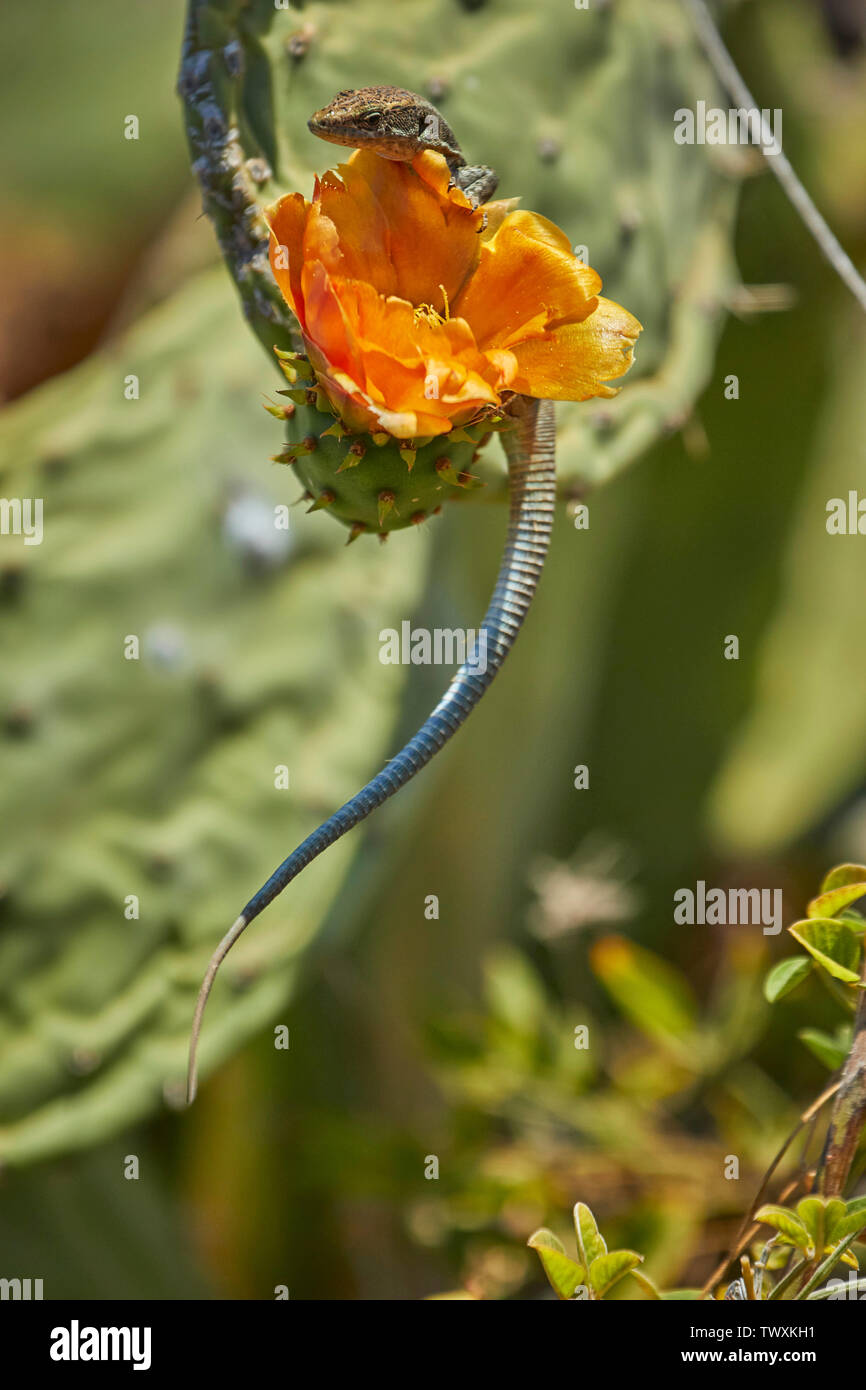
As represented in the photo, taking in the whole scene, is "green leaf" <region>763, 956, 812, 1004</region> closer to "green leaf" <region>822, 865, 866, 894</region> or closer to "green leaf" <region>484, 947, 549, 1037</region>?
"green leaf" <region>822, 865, 866, 894</region>

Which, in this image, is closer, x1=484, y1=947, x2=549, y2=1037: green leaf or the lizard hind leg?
the lizard hind leg

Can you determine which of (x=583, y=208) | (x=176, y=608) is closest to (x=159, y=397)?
(x=176, y=608)

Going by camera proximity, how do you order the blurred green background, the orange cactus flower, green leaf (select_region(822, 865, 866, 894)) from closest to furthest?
1. the orange cactus flower
2. green leaf (select_region(822, 865, 866, 894))
3. the blurred green background

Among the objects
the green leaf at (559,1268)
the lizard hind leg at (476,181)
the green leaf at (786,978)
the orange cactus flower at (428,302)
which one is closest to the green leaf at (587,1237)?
the green leaf at (559,1268)

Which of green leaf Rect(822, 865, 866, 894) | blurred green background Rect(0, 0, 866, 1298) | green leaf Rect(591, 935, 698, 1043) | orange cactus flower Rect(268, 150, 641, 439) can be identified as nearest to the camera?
orange cactus flower Rect(268, 150, 641, 439)

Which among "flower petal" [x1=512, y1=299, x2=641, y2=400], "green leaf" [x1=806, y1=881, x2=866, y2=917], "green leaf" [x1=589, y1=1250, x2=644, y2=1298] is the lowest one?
"green leaf" [x1=589, y1=1250, x2=644, y2=1298]

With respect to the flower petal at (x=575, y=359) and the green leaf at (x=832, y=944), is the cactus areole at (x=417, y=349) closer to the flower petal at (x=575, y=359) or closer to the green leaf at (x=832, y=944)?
the flower petal at (x=575, y=359)

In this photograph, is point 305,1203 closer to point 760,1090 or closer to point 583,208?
point 760,1090

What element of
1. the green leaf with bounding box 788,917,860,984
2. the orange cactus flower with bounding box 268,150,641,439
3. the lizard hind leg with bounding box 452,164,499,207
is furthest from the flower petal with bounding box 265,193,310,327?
the green leaf with bounding box 788,917,860,984
